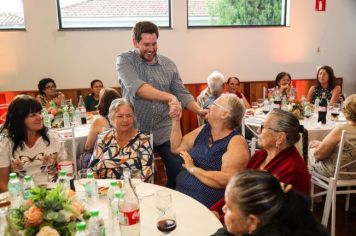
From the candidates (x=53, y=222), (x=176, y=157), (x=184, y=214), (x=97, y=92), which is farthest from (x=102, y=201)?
(x=97, y=92)

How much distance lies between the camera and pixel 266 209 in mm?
1216

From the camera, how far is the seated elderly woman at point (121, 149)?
2.50 metres

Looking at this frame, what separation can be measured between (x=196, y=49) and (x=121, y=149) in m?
3.69

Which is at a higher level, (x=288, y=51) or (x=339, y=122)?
(x=288, y=51)

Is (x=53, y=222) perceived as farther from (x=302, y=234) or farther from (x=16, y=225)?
(x=302, y=234)

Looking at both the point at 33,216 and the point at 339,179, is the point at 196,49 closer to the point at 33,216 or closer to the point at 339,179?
the point at 339,179

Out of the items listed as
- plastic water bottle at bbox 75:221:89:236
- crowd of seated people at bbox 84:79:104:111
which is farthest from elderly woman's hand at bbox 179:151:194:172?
crowd of seated people at bbox 84:79:104:111

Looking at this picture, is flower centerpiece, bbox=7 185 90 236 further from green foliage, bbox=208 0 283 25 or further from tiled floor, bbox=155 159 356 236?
green foliage, bbox=208 0 283 25

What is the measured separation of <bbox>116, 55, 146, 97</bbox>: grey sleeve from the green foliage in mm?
3536

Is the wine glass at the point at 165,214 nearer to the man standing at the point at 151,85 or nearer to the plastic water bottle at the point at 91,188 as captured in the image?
the plastic water bottle at the point at 91,188

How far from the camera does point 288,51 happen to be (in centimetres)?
627

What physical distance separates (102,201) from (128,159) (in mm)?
579

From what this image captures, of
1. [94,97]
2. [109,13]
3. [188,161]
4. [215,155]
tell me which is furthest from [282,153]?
[109,13]

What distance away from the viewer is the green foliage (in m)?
5.98
